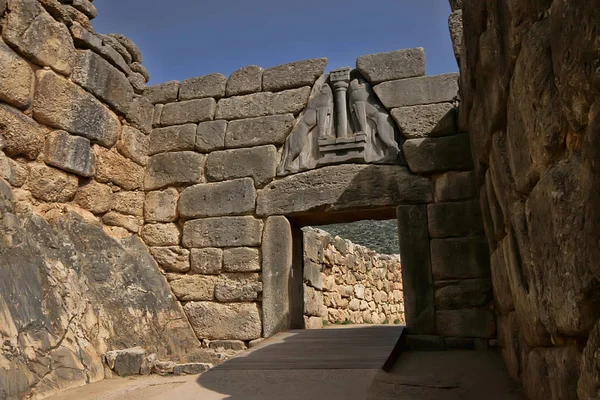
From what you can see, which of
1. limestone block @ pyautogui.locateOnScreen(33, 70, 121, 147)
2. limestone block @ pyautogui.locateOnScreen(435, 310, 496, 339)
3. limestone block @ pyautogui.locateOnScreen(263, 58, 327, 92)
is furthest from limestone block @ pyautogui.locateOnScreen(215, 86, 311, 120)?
limestone block @ pyautogui.locateOnScreen(435, 310, 496, 339)

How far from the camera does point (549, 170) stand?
1841 mm

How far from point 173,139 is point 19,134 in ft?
6.75

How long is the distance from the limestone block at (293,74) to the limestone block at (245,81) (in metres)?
0.09

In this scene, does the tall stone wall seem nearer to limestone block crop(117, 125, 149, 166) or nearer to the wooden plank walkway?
the wooden plank walkway

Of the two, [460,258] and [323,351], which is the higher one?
[460,258]

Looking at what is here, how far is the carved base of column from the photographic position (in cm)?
564

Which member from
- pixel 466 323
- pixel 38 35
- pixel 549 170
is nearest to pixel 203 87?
pixel 38 35

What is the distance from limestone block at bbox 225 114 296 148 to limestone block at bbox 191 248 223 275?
1.30m

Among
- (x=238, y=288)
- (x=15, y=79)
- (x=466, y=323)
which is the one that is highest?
(x=15, y=79)

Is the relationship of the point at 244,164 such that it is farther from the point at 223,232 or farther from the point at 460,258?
the point at 460,258

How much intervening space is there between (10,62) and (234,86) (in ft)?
8.41

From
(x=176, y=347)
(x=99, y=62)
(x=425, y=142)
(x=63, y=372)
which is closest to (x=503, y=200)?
(x=425, y=142)

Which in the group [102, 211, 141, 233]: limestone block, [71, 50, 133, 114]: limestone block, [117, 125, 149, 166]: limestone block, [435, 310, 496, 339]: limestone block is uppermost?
[71, 50, 133, 114]: limestone block

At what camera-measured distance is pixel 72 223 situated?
509 centimetres
